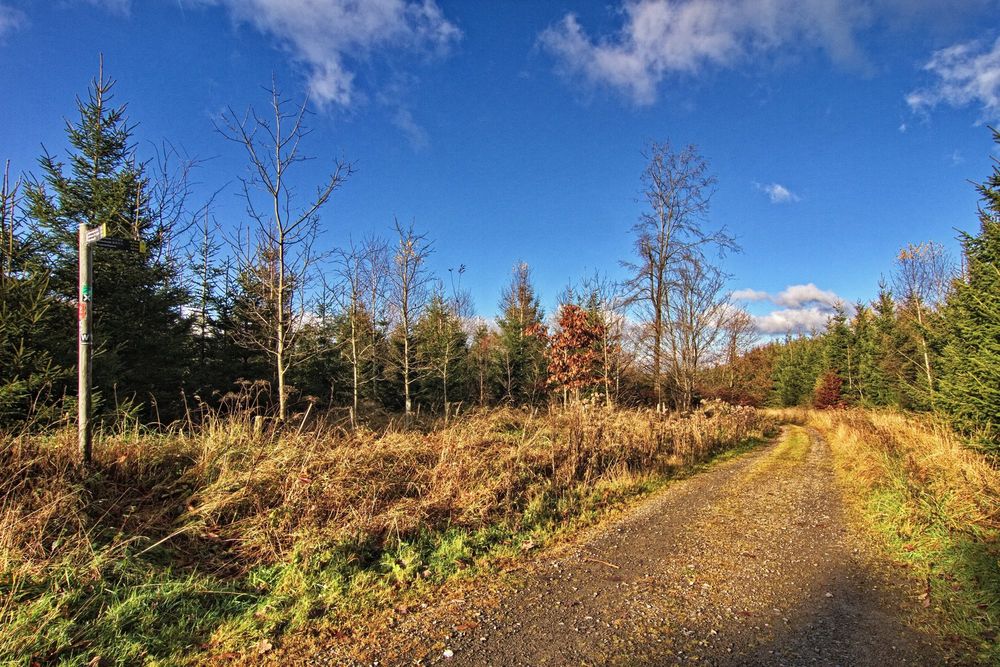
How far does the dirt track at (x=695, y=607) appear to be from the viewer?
296cm

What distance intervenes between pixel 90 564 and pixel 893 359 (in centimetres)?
3323

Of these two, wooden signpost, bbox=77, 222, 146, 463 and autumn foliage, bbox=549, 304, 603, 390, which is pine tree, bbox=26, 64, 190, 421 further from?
autumn foliage, bbox=549, 304, 603, 390

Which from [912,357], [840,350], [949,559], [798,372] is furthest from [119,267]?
[798,372]

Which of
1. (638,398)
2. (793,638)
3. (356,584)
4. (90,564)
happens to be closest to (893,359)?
(638,398)

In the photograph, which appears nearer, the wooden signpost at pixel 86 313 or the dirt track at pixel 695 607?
the dirt track at pixel 695 607

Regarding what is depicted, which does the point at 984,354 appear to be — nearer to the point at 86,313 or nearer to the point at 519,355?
the point at 86,313

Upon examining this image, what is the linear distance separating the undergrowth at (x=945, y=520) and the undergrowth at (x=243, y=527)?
334cm

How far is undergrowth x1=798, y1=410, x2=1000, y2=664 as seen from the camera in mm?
3455

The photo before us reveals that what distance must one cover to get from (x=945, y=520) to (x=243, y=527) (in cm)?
749

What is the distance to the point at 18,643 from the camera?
266cm

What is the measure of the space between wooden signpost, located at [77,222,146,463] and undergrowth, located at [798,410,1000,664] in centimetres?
749

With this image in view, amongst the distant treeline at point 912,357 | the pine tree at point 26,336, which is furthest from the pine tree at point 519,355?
the pine tree at point 26,336

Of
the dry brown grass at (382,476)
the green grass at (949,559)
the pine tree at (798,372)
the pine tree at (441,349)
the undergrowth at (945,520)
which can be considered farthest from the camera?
the pine tree at (798,372)

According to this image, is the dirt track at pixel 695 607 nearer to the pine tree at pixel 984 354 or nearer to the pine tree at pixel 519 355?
the pine tree at pixel 984 354
